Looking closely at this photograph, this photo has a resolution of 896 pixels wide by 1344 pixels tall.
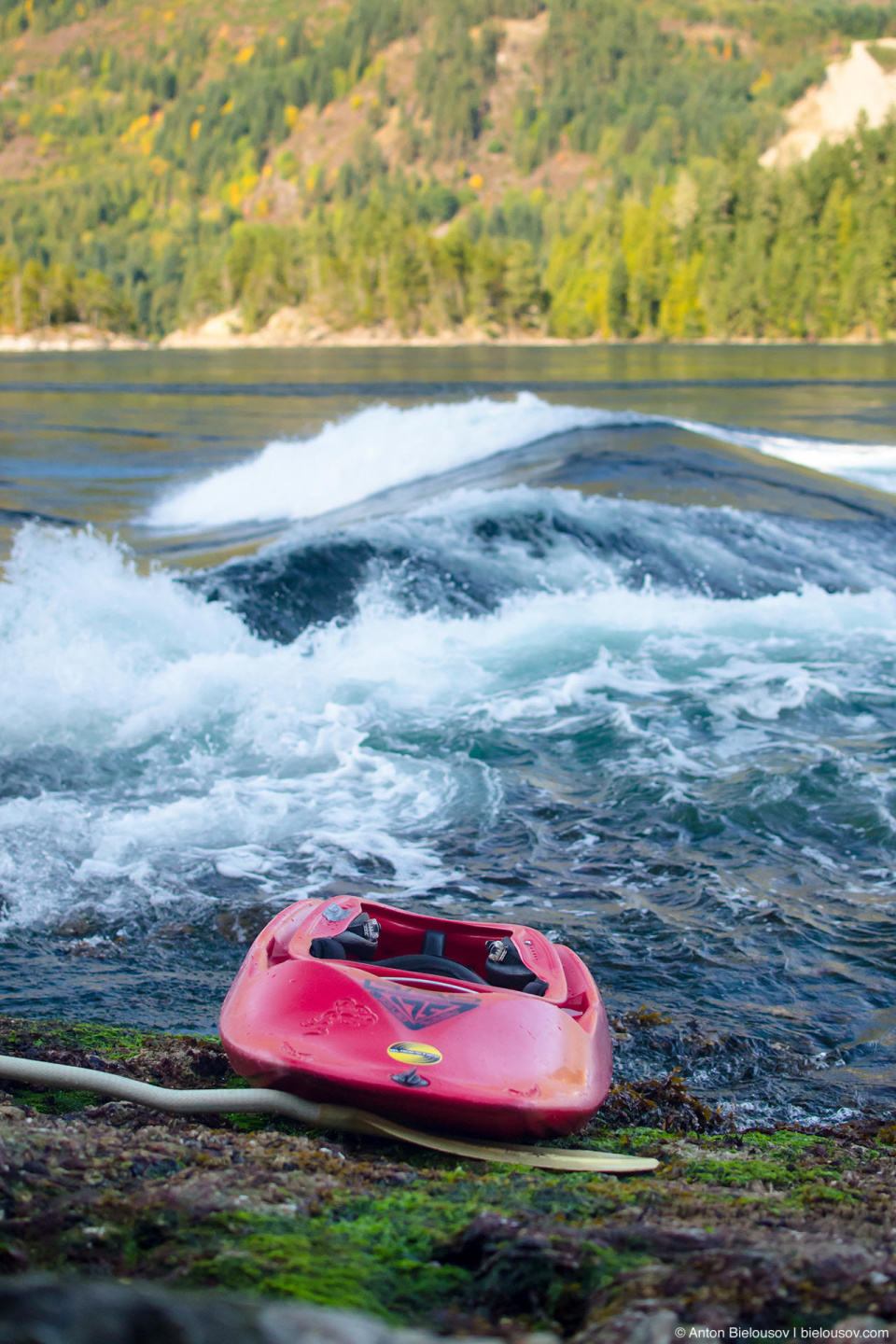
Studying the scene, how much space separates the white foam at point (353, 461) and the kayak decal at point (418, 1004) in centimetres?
1590

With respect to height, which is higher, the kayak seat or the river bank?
the river bank

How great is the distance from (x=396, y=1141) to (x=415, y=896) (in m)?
2.77

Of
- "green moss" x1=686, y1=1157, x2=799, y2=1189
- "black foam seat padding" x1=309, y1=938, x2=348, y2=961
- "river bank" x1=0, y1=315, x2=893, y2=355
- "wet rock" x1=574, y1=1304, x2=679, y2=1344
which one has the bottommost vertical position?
"green moss" x1=686, y1=1157, x2=799, y2=1189

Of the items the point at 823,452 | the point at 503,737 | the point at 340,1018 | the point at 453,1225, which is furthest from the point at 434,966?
the point at 823,452

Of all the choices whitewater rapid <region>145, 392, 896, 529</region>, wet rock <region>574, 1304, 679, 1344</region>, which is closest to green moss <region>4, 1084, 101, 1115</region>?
wet rock <region>574, 1304, 679, 1344</region>

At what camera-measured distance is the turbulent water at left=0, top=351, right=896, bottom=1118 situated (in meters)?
5.84

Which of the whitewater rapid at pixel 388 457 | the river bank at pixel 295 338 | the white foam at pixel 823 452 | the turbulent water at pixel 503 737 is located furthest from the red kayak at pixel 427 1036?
the river bank at pixel 295 338

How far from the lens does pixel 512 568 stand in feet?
45.4

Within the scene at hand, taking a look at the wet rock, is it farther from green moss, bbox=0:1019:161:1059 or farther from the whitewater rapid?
the whitewater rapid

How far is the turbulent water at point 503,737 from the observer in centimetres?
584

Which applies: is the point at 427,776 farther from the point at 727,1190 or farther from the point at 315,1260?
the point at 315,1260

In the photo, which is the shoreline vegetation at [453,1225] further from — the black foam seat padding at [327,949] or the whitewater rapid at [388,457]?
the whitewater rapid at [388,457]

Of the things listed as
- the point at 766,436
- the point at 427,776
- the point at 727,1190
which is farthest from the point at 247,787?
the point at 766,436

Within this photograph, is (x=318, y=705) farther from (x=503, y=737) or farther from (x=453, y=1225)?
(x=453, y=1225)
